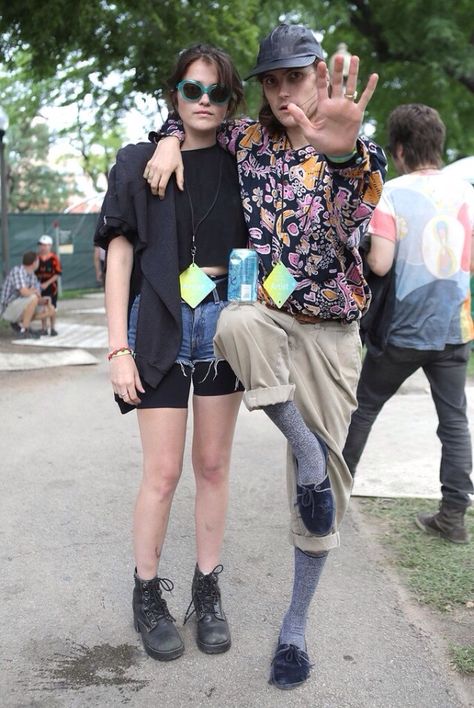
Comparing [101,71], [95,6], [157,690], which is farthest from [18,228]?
[157,690]

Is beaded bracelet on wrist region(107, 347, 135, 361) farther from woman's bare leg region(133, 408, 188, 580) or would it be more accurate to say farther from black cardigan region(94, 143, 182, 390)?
woman's bare leg region(133, 408, 188, 580)

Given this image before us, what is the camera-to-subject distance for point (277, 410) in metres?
2.28

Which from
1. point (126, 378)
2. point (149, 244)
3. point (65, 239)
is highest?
point (149, 244)

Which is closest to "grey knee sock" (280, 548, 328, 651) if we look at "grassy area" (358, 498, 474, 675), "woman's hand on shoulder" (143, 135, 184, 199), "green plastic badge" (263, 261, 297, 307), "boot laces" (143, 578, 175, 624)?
"boot laces" (143, 578, 175, 624)

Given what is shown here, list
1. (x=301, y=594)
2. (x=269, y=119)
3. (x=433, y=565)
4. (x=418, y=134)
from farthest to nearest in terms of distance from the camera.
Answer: (x=418, y=134) → (x=433, y=565) → (x=301, y=594) → (x=269, y=119)

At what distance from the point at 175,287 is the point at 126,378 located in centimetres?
33

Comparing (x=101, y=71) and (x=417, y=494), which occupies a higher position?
(x=101, y=71)

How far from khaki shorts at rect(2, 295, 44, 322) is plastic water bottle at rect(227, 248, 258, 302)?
9258mm

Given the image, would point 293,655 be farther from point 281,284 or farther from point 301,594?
point 281,284

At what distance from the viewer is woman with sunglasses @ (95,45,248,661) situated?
247 cm

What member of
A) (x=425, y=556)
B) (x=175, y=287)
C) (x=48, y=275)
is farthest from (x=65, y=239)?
(x=175, y=287)

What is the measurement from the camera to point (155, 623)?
2654 millimetres

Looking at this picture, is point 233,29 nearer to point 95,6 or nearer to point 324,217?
point 95,6

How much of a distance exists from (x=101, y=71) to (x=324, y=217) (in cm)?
972
